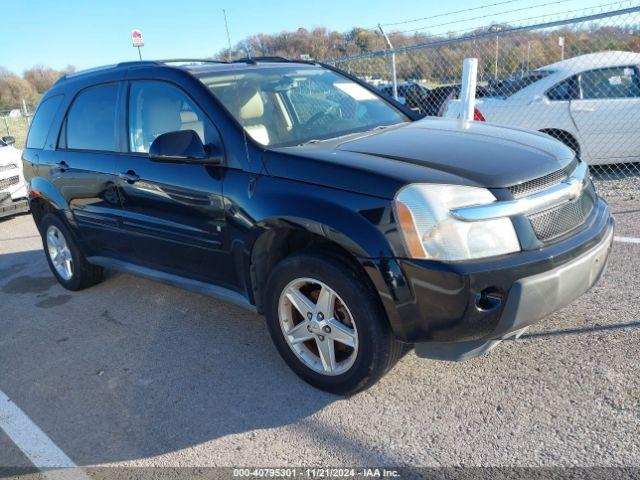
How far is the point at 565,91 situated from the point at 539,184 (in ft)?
16.3

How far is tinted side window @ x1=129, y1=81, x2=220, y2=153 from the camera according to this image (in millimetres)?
3461

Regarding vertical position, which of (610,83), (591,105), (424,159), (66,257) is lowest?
(66,257)

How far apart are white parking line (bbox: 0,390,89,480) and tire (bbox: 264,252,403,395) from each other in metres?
1.22

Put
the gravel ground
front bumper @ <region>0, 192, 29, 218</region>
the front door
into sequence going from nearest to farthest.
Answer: the gravel ground → the front door → front bumper @ <region>0, 192, 29, 218</region>

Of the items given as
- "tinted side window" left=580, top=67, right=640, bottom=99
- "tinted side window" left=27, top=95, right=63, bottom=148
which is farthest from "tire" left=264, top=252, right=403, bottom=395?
"tinted side window" left=580, top=67, right=640, bottom=99

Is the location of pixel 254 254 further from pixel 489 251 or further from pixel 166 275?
pixel 489 251

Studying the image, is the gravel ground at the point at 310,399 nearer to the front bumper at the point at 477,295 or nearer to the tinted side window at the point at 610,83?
the front bumper at the point at 477,295

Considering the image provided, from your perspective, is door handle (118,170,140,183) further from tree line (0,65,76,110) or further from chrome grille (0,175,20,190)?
tree line (0,65,76,110)

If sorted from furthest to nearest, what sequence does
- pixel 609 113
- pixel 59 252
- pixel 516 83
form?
pixel 516 83 → pixel 609 113 → pixel 59 252

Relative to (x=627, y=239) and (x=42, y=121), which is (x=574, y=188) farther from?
(x=42, y=121)

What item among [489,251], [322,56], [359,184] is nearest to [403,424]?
[489,251]

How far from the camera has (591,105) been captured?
22.6ft

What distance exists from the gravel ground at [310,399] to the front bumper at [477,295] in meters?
0.39

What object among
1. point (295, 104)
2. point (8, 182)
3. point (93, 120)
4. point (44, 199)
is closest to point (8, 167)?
point (8, 182)
